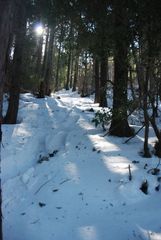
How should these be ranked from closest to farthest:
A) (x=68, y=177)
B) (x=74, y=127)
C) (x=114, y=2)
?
(x=68, y=177) < (x=114, y=2) < (x=74, y=127)

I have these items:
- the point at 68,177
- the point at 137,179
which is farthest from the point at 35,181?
the point at 137,179

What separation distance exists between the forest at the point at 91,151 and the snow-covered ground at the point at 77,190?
2 centimetres

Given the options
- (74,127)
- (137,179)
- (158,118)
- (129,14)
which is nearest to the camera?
(137,179)

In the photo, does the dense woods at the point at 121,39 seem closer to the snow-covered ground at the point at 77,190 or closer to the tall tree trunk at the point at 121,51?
the tall tree trunk at the point at 121,51

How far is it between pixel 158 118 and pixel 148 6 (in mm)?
6202

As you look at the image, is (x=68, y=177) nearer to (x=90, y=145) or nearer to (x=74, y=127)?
(x=90, y=145)

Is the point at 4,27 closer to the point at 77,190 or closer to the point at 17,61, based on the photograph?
the point at 77,190

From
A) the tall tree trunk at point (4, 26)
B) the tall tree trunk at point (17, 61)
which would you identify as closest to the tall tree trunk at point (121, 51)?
the tall tree trunk at point (17, 61)

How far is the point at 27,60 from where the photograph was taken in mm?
17531

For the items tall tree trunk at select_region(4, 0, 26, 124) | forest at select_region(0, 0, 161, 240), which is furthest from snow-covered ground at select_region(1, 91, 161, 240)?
tall tree trunk at select_region(4, 0, 26, 124)

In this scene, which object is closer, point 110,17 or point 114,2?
point 114,2

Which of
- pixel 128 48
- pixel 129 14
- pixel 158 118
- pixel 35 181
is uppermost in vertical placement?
pixel 129 14

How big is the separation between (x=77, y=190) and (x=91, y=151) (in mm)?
2075

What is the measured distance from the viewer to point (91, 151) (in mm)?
8438
